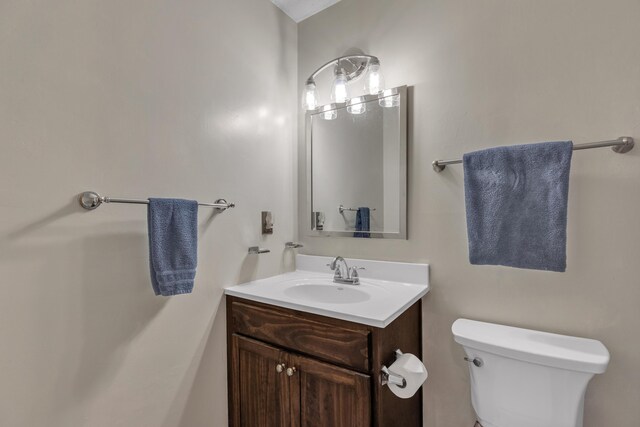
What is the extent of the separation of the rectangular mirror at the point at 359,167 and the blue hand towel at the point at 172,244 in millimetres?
780

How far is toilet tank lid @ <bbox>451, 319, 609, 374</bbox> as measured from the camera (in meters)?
0.96

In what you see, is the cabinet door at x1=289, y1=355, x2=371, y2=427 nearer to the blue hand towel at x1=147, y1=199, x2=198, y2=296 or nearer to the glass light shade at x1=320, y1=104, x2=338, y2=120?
the blue hand towel at x1=147, y1=199, x2=198, y2=296

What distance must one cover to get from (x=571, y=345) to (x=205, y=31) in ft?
6.30

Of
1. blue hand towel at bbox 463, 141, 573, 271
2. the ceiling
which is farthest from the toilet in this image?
the ceiling

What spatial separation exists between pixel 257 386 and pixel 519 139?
1526 millimetres

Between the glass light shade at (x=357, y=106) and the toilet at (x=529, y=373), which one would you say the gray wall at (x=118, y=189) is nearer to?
the glass light shade at (x=357, y=106)

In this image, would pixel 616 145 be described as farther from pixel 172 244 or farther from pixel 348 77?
pixel 172 244

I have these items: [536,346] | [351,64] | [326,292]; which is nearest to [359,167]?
[351,64]

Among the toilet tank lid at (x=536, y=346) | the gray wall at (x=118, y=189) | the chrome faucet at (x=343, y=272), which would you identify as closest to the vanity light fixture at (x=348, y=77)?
the gray wall at (x=118, y=189)

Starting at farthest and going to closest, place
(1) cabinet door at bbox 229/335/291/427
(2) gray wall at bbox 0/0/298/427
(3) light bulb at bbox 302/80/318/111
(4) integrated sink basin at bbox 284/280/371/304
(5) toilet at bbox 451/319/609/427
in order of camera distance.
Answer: (3) light bulb at bbox 302/80/318/111, (4) integrated sink basin at bbox 284/280/371/304, (1) cabinet door at bbox 229/335/291/427, (5) toilet at bbox 451/319/609/427, (2) gray wall at bbox 0/0/298/427

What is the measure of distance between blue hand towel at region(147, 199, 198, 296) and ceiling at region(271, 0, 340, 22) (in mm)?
1298

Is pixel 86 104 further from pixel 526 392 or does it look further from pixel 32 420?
pixel 526 392

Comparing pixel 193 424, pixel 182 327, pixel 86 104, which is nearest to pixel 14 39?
pixel 86 104

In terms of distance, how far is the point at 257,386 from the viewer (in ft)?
4.36
